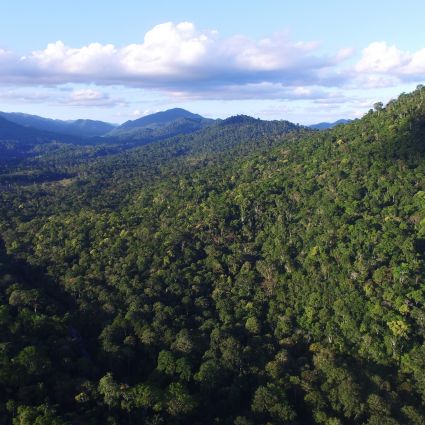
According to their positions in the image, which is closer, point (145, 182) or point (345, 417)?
point (345, 417)

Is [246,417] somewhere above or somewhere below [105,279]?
below

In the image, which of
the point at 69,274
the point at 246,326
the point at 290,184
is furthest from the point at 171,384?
the point at 290,184

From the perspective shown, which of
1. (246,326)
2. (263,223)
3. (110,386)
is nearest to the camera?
(110,386)

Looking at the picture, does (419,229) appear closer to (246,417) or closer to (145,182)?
(246,417)

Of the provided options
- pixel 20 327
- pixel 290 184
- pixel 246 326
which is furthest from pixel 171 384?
pixel 290 184

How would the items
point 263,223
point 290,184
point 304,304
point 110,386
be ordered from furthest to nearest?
point 290,184, point 263,223, point 304,304, point 110,386

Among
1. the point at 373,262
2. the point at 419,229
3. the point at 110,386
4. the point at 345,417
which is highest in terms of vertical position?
the point at 419,229

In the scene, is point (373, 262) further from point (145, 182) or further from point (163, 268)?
point (145, 182)
